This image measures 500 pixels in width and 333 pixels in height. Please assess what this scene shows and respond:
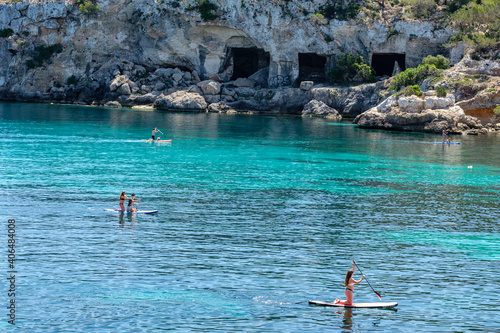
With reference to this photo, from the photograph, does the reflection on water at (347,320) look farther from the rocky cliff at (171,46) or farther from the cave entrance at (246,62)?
the cave entrance at (246,62)

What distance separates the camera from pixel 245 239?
85.7 feet

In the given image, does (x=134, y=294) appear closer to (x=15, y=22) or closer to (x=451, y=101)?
(x=451, y=101)

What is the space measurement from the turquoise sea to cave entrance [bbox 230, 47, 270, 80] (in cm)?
6935

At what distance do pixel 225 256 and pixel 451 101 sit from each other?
65389 mm

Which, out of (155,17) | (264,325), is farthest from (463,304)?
(155,17)

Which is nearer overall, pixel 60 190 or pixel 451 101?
pixel 60 190

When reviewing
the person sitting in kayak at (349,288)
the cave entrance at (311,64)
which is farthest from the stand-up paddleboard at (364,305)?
the cave entrance at (311,64)

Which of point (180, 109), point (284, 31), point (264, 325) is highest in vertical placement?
point (284, 31)

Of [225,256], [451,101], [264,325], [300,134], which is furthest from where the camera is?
[451,101]

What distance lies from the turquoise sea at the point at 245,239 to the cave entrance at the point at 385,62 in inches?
2349

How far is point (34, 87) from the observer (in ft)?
399

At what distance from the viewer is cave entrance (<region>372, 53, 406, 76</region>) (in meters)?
113

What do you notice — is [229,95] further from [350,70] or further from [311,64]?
[350,70]

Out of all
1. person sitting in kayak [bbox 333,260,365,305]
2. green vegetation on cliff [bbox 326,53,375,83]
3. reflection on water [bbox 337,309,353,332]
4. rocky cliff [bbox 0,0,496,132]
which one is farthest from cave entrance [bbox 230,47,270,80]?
reflection on water [bbox 337,309,353,332]
